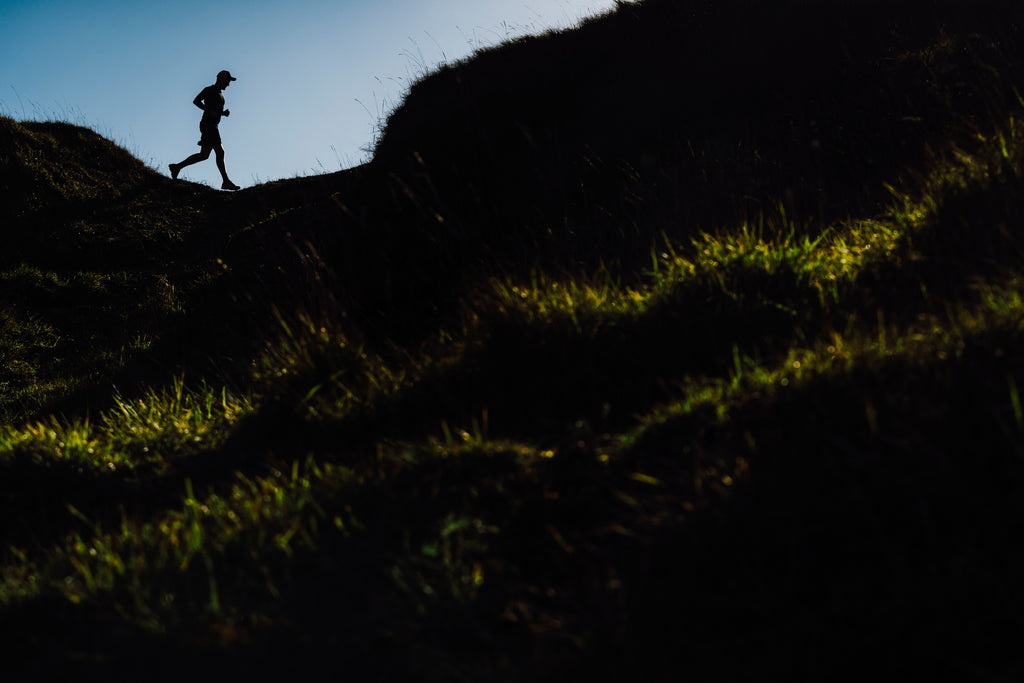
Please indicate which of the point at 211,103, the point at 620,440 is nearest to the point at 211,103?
the point at 211,103

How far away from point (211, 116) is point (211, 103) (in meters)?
0.23

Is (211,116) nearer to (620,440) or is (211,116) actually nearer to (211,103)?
(211,103)

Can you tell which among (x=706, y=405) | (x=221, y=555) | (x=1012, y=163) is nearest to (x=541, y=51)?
(x=1012, y=163)

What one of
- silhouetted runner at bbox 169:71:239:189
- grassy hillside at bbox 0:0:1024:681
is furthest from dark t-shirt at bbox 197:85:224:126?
grassy hillside at bbox 0:0:1024:681

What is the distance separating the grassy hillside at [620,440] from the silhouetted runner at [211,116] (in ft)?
23.1

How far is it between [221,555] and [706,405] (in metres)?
1.90

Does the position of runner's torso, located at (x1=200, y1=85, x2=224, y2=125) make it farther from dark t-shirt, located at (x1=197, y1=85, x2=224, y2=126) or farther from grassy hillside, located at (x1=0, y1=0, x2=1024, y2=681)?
grassy hillside, located at (x1=0, y1=0, x2=1024, y2=681)

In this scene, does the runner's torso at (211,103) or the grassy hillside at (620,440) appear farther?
the runner's torso at (211,103)

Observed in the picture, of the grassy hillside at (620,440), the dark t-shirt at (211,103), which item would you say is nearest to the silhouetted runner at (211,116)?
the dark t-shirt at (211,103)

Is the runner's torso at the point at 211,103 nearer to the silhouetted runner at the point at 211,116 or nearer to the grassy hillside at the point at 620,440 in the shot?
the silhouetted runner at the point at 211,116

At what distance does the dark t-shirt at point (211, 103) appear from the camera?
13.1m

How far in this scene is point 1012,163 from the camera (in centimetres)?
408

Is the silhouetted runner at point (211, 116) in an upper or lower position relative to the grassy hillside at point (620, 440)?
upper

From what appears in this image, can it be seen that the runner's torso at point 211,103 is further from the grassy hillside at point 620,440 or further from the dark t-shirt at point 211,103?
the grassy hillside at point 620,440
